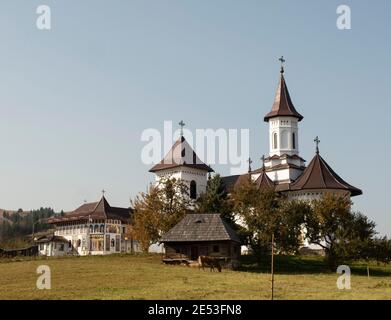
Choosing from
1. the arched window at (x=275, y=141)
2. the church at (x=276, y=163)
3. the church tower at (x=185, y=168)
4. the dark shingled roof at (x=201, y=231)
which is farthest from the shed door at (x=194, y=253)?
the arched window at (x=275, y=141)

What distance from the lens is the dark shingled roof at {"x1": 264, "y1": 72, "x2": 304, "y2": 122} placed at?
7312 centimetres

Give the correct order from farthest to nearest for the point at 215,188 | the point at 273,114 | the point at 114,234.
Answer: the point at 114,234, the point at 273,114, the point at 215,188

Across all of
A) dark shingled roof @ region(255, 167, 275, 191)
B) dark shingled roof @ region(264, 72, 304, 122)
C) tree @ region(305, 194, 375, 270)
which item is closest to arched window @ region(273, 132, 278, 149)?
dark shingled roof @ region(264, 72, 304, 122)

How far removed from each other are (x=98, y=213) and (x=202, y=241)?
131 feet

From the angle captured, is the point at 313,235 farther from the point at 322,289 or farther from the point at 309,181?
the point at 322,289

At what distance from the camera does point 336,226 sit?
168ft

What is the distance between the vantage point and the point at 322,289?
31312mm

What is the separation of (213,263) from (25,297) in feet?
66.7

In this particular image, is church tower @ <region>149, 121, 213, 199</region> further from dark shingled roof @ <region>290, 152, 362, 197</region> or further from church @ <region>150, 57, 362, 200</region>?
dark shingled roof @ <region>290, 152, 362, 197</region>

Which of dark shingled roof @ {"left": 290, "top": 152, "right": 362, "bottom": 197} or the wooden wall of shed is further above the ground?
dark shingled roof @ {"left": 290, "top": 152, "right": 362, "bottom": 197}

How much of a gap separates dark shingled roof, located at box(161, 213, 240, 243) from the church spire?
25.2m

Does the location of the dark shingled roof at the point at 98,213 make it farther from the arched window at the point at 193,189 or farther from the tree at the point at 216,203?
the tree at the point at 216,203

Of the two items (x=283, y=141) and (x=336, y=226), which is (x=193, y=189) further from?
(x=336, y=226)
